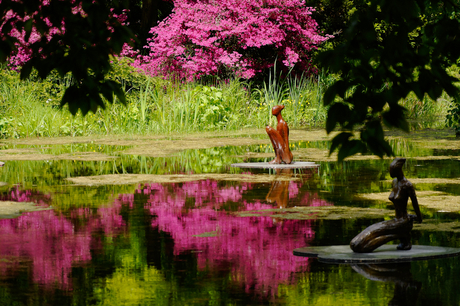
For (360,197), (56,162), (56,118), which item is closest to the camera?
(360,197)

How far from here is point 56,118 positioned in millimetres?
24641

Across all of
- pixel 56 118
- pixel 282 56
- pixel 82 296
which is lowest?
pixel 82 296

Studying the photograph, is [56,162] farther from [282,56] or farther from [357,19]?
[282,56]

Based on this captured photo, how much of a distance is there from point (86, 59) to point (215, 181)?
8.41 meters

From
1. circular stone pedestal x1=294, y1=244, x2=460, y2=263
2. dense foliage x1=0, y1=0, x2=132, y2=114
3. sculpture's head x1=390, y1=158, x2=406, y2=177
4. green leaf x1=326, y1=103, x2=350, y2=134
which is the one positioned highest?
dense foliage x1=0, y1=0, x2=132, y2=114

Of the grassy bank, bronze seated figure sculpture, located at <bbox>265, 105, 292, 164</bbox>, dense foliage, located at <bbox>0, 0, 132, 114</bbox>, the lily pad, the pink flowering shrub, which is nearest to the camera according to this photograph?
dense foliage, located at <bbox>0, 0, 132, 114</bbox>

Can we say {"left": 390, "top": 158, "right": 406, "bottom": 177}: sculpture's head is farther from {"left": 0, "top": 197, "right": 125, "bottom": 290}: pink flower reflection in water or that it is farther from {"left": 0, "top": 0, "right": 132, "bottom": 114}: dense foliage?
{"left": 0, "top": 0, "right": 132, "bottom": 114}: dense foliage

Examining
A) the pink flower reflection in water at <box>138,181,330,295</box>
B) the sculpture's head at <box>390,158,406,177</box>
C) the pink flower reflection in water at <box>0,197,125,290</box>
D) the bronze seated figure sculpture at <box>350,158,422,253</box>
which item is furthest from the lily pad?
the sculpture's head at <box>390,158,406,177</box>

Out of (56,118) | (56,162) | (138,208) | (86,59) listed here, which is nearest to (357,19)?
(86,59)

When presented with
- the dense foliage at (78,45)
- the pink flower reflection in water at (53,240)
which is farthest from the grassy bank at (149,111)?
the dense foliage at (78,45)

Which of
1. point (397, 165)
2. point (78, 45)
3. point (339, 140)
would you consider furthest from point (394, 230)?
point (78, 45)

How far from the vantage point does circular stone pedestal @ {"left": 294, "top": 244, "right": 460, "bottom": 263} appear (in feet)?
23.7

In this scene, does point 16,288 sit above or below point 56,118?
below

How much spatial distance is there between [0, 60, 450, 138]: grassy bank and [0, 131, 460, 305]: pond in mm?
7487
